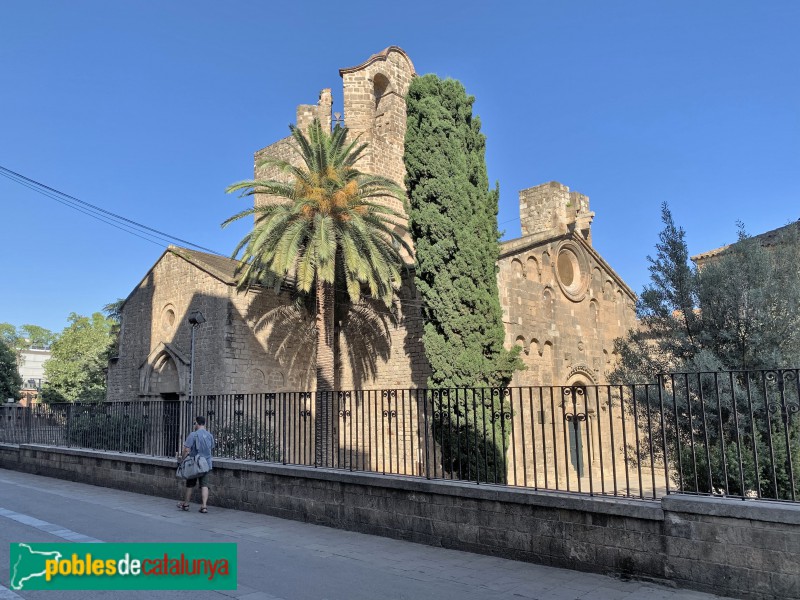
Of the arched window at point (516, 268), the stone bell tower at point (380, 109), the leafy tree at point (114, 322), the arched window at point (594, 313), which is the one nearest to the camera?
the arched window at point (516, 268)

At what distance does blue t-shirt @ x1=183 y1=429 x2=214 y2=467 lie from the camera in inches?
393

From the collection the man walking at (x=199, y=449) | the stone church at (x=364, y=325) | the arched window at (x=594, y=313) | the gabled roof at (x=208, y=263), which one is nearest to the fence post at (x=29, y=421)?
the stone church at (x=364, y=325)

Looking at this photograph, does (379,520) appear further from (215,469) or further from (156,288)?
(156,288)

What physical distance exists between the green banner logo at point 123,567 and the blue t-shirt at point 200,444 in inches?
107

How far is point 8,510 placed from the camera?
32.5 ft

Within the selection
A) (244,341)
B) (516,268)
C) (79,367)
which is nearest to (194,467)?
(244,341)

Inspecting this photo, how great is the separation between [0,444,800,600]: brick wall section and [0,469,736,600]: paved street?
0.17 meters

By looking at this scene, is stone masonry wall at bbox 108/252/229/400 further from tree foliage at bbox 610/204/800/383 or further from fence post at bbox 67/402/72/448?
tree foliage at bbox 610/204/800/383

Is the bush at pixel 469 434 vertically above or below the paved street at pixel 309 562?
above

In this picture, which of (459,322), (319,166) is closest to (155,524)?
(459,322)

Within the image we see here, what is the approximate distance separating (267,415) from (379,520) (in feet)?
9.79

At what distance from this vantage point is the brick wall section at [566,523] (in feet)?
16.5

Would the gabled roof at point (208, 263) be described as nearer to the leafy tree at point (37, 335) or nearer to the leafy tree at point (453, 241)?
the leafy tree at point (453, 241)

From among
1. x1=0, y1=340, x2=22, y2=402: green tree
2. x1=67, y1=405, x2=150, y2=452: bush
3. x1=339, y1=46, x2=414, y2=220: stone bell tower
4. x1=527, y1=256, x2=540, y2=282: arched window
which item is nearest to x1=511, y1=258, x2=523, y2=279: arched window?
x1=527, y1=256, x2=540, y2=282: arched window
